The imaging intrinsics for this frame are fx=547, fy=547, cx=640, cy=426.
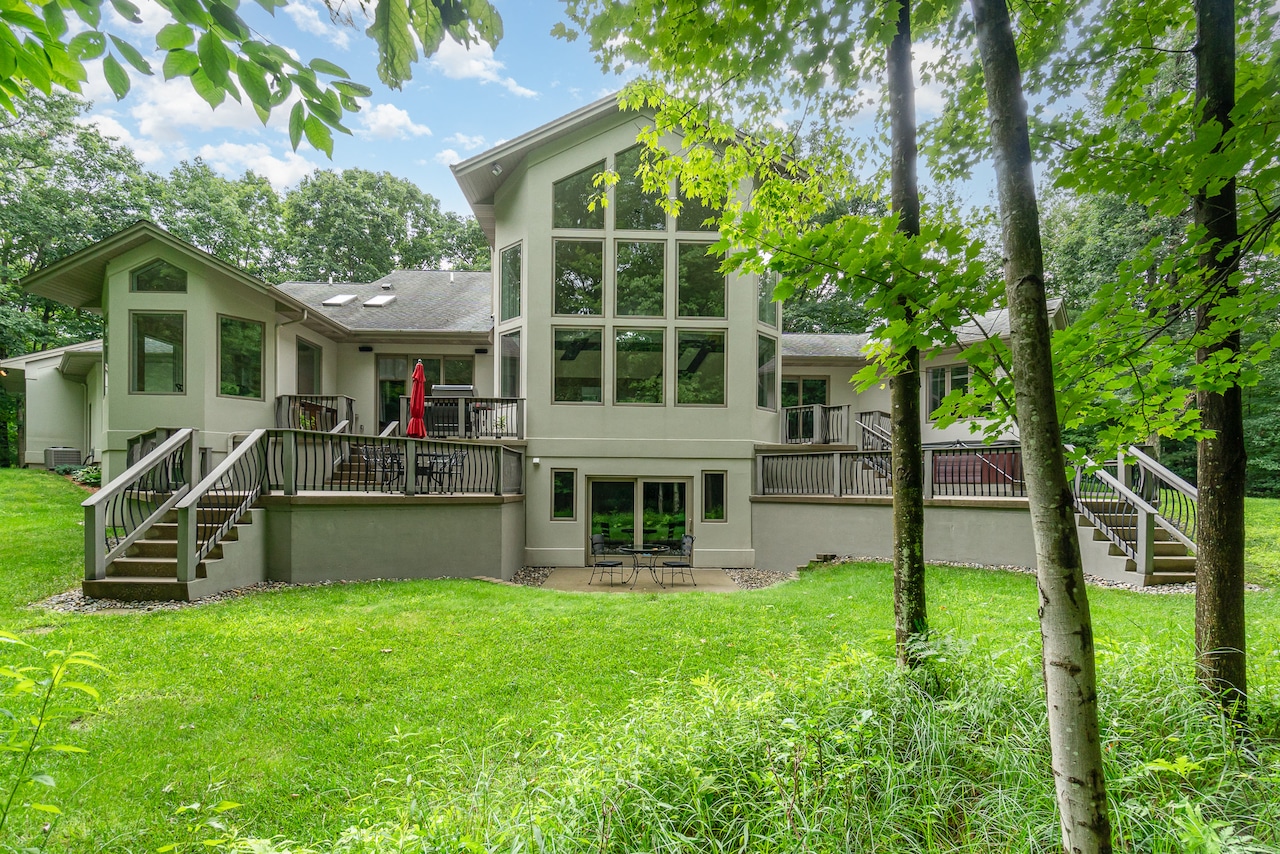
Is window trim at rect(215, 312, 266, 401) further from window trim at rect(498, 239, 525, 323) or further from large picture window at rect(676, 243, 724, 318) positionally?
large picture window at rect(676, 243, 724, 318)

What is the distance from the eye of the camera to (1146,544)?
7883mm

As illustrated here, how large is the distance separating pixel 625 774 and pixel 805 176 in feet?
16.7

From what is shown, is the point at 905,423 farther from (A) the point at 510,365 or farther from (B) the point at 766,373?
(A) the point at 510,365

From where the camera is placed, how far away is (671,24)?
3316mm

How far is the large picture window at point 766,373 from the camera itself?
40.1 feet

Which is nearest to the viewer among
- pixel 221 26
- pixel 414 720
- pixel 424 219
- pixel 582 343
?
pixel 221 26

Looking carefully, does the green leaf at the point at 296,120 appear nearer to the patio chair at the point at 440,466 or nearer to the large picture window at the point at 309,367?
the patio chair at the point at 440,466

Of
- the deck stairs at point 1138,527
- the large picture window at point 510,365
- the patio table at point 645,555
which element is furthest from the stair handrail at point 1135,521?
the large picture window at point 510,365

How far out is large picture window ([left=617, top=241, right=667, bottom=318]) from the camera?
471 inches

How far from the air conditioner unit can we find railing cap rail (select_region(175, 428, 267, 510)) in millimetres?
16515

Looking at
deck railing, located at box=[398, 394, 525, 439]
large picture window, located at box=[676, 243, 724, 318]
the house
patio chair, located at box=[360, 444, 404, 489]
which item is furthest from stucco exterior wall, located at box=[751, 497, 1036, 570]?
patio chair, located at box=[360, 444, 404, 489]

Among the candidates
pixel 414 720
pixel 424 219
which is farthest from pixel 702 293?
pixel 424 219

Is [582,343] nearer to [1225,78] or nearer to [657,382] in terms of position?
[657,382]

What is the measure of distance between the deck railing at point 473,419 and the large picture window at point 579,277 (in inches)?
93.6
